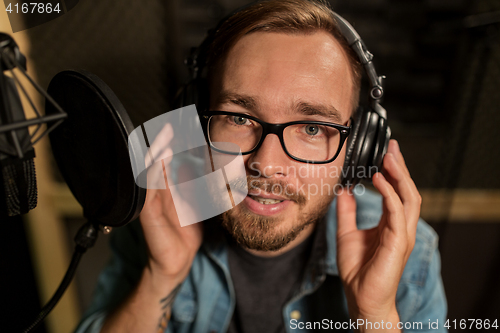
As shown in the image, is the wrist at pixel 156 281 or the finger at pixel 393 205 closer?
the finger at pixel 393 205

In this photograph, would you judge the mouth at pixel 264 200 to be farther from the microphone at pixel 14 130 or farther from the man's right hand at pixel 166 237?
the microphone at pixel 14 130

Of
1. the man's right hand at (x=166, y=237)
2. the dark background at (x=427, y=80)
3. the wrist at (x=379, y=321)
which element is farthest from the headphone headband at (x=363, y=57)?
the wrist at (x=379, y=321)

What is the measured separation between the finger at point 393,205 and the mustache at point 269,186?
0.56 ft

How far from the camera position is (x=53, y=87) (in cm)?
43

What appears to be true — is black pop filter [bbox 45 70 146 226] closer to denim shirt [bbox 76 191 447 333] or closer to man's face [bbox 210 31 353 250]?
man's face [bbox 210 31 353 250]

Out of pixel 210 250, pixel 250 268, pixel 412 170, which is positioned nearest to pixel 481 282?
pixel 412 170

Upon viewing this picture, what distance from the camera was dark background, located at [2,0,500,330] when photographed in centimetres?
92

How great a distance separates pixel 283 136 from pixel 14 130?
43 centimetres

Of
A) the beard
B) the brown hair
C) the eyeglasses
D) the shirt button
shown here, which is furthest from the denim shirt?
the brown hair

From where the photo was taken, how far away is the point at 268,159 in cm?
59

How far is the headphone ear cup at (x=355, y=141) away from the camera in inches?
25.7

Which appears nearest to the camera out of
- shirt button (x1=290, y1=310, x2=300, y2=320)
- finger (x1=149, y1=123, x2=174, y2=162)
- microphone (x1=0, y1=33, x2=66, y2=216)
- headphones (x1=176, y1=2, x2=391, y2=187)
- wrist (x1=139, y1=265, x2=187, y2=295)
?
microphone (x1=0, y1=33, x2=66, y2=216)

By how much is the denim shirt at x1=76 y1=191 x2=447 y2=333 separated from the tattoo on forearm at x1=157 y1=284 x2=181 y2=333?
0.16ft

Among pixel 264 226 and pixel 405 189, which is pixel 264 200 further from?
pixel 405 189
